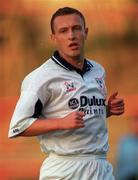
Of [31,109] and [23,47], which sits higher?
[23,47]

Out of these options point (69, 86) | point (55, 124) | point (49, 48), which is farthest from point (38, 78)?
point (49, 48)

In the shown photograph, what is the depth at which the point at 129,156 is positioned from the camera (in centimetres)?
652

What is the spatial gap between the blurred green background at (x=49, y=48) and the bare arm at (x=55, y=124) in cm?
269

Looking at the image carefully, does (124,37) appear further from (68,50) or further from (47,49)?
(68,50)

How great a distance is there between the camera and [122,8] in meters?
6.41

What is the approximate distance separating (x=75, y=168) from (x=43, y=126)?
0.97ft

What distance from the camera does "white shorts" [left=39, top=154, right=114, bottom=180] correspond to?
3810 millimetres

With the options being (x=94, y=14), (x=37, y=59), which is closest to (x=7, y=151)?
(x=37, y=59)

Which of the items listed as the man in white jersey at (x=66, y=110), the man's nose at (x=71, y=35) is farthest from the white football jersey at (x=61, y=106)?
the man's nose at (x=71, y=35)

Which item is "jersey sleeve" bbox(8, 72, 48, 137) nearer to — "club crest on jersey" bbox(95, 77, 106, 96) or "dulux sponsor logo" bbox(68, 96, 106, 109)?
"dulux sponsor logo" bbox(68, 96, 106, 109)

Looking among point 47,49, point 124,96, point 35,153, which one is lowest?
point 35,153

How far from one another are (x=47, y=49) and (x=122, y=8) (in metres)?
0.68

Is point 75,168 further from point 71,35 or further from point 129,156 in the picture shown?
point 129,156

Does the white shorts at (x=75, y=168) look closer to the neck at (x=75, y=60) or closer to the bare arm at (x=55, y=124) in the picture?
the bare arm at (x=55, y=124)
